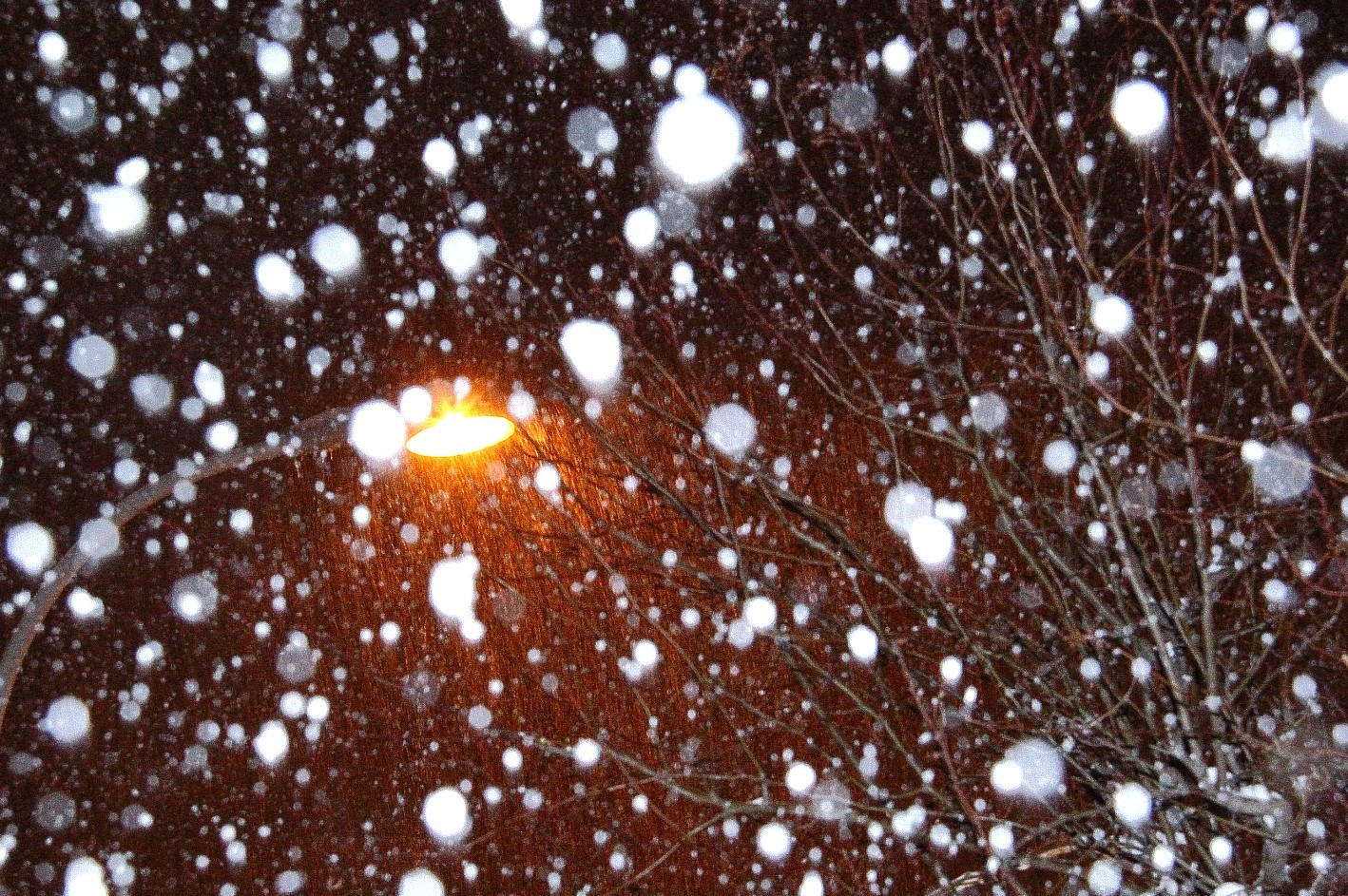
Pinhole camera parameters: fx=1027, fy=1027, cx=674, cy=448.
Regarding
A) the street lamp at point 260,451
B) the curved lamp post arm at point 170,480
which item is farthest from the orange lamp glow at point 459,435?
the curved lamp post arm at point 170,480

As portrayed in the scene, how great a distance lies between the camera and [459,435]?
7.38 feet

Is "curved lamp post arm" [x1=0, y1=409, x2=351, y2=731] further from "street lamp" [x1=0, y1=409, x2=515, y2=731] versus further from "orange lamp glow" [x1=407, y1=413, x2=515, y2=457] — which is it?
"orange lamp glow" [x1=407, y1=413, x2=515, y2=457]

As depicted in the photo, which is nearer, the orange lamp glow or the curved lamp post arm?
the curved lamp post arm

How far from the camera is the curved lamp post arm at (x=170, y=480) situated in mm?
1968

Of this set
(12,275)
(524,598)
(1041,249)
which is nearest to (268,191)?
(12,275)

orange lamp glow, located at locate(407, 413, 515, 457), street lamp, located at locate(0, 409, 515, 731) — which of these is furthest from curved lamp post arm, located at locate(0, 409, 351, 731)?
orange lamp glow, located at locate(407, 413, 515, 457)

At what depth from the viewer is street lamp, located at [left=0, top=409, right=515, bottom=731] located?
6.47 feet

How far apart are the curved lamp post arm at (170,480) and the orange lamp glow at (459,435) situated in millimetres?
215

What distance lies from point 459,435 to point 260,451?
41 centimetres

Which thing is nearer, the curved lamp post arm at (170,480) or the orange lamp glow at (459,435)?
the curved lamp post arm at (170,480)

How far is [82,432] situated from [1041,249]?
10.4 ft

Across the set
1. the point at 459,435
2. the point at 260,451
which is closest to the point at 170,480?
the point at 260,451

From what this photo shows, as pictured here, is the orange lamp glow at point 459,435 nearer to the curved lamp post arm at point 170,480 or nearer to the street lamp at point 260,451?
the street lamp at point 260,451

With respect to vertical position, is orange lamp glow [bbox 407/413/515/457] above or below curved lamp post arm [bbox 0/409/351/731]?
above
